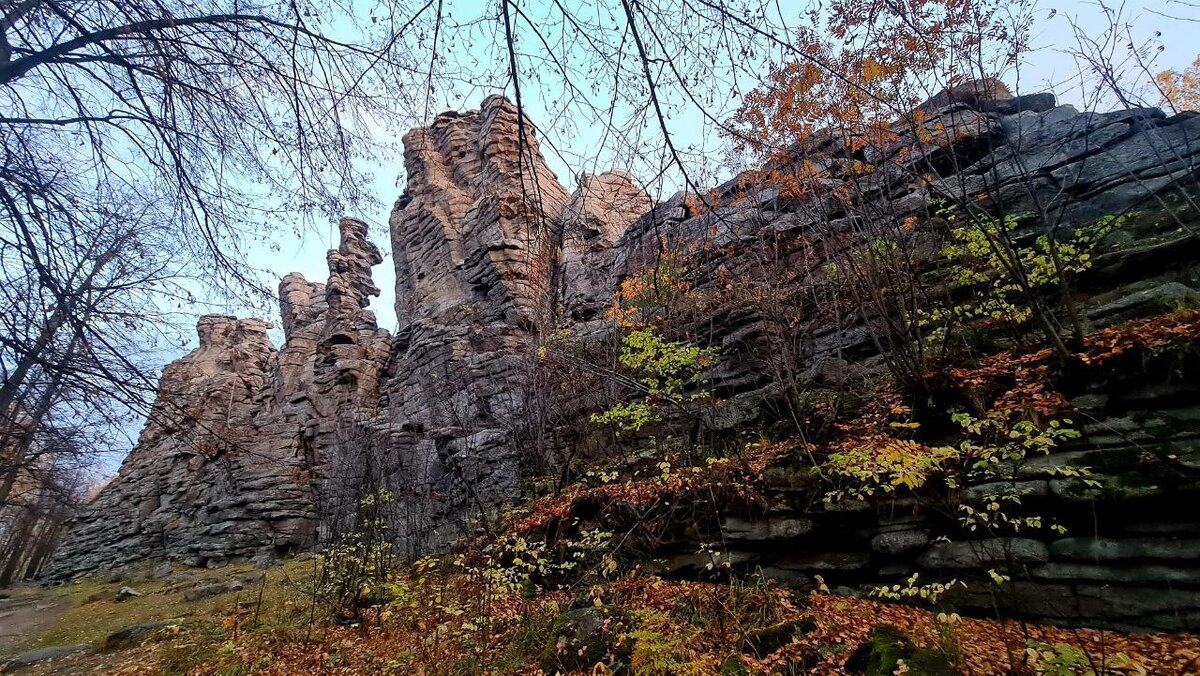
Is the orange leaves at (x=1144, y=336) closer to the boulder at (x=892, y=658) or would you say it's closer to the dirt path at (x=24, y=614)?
Result: the boulder at (x=892, y=658)

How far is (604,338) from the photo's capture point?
33.3 ft

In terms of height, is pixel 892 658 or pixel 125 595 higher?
pixel 125 595

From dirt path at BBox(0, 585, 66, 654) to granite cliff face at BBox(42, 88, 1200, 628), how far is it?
2.91m

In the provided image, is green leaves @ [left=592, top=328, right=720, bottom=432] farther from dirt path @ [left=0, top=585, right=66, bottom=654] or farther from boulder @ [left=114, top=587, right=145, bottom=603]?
boulder @ [left=114, top=587, right=145, bottom=603]

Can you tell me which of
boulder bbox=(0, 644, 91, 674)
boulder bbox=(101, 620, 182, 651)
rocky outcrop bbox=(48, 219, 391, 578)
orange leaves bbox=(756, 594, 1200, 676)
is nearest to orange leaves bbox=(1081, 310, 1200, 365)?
orange leaves bbox=(756, 594, 1200, 676)

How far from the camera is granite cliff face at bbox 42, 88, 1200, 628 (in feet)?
11.3

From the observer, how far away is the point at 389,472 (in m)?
10.2

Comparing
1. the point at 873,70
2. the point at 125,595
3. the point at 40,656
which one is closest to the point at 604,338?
the point at 873,70

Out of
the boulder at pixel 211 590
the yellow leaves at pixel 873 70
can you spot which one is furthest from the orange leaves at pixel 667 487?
the boulder at pixel 211 590

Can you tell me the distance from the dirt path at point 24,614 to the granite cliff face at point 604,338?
2915 mm

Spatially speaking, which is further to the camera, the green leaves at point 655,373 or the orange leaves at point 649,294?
the orange leaves at point 649,294

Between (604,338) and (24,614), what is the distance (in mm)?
15577

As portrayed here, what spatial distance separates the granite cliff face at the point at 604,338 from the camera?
3.45m

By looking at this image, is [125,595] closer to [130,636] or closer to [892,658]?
[130,636]
